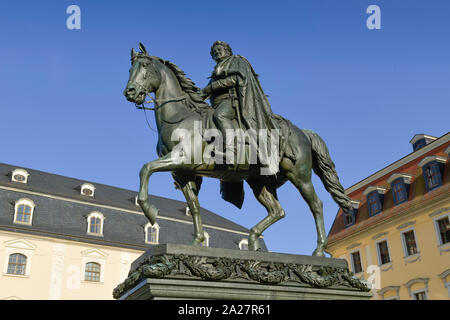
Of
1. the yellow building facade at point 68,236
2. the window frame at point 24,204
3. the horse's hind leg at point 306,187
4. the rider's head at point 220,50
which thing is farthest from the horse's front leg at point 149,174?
the window frame at point 24,204

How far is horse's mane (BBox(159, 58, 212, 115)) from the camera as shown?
6773 mm

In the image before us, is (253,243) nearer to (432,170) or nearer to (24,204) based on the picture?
(432,170)

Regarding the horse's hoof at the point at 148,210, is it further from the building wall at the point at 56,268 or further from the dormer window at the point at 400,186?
the building wall at the point at 56,268

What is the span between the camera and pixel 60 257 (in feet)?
113

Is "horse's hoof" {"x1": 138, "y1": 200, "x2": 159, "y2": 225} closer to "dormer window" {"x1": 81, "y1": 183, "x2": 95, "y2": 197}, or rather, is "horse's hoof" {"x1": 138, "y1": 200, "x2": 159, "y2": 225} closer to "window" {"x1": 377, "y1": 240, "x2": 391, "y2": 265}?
"window" {"x1": 377, "y1": 240, "x2": 391, "y2": 265}

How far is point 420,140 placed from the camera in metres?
33.5

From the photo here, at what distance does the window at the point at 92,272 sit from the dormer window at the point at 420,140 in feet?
82.5

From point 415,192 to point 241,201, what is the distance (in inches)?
975

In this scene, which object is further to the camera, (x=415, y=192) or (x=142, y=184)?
(x=415, y=192)

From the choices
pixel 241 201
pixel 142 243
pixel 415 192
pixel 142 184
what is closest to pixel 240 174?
pixel 241 201

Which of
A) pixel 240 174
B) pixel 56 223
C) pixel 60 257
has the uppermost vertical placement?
pixel 56 223

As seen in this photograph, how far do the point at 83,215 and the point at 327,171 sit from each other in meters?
32.4
